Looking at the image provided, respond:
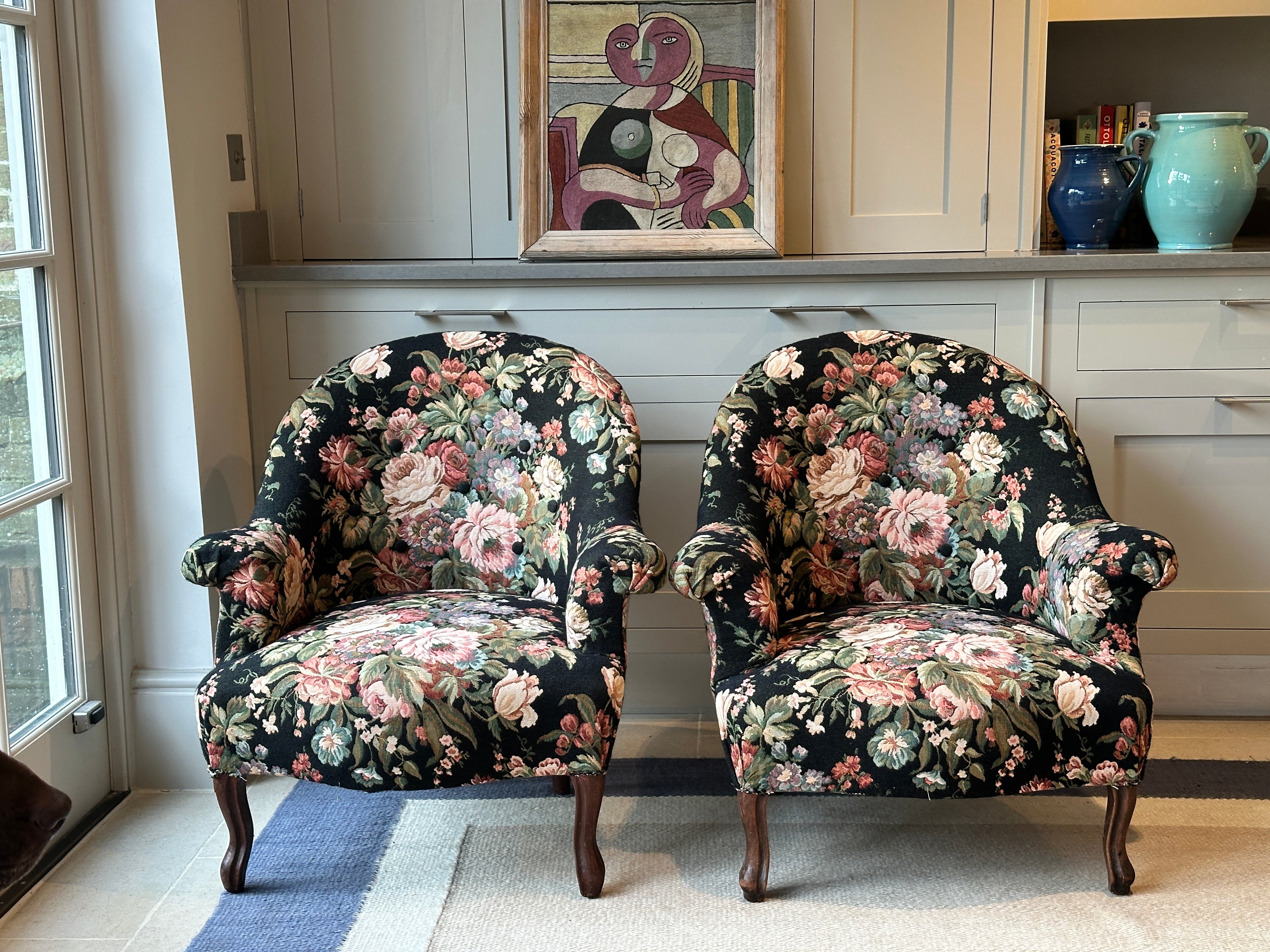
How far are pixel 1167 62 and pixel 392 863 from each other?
2706 mm

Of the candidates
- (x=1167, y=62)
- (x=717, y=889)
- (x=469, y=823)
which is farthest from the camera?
(x=1167, y=62)

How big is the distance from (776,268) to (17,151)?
1424 mm

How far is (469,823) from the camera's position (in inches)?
87.0

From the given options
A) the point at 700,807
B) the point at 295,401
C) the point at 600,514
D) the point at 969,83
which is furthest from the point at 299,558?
the point at 969,83

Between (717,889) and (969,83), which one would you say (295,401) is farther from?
(969,83)

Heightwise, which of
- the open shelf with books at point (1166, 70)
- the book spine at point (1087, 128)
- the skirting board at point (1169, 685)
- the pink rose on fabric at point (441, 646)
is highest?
the open shelf with books at point (1166, 70)

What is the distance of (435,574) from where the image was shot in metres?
2.25

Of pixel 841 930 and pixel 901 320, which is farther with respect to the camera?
pixel 901 320

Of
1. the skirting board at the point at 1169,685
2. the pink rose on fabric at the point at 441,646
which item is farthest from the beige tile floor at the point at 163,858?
the pink rose on fabric at the point at 441,646

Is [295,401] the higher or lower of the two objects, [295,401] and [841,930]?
the higher

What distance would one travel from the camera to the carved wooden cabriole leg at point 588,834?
1876mm

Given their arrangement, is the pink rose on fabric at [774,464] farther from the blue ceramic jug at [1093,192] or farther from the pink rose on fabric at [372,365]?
the blue ceramic jug at [1093,192]

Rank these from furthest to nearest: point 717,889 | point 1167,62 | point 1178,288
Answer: point 1167,62 → point 1178,288 → point 717,889

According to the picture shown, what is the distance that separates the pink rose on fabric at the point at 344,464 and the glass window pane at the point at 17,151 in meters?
0.62
